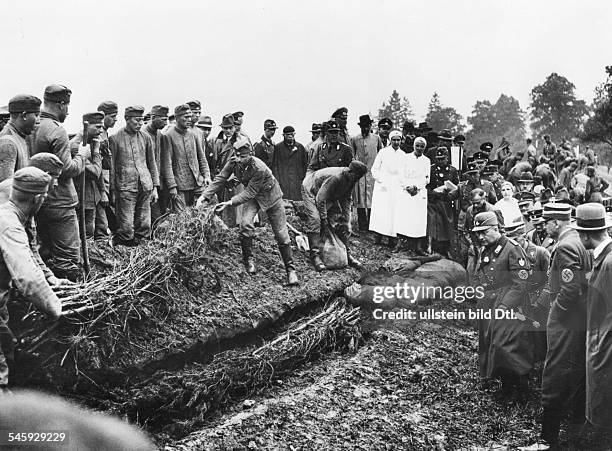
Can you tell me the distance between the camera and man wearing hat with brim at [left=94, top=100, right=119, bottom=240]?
752 centimetres

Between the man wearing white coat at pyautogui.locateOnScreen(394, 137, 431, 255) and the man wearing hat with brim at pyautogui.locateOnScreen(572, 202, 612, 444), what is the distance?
188 inches

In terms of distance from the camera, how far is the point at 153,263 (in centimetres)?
636

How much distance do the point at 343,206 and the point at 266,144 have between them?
1.98 meters

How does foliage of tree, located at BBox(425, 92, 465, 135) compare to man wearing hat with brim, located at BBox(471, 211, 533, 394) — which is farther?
foliage of tree, located at BBox(425, 92, 465, 135)

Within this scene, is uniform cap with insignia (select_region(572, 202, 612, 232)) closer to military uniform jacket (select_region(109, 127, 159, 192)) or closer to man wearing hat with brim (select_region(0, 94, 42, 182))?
man wearing hat with brim (select_region(0, 94, 42, 182))

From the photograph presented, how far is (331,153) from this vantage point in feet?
31.4

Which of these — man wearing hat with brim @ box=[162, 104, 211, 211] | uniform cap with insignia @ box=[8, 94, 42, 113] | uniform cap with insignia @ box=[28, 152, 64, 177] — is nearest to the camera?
uniform cap with insignia @ box=[28, 152, 64, 177]

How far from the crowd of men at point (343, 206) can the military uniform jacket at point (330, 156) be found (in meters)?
0.02

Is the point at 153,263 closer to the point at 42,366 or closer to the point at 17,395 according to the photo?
the point at 42,366

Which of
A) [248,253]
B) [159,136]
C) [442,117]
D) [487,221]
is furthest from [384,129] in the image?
[442,117]

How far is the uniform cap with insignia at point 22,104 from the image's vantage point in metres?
5.56

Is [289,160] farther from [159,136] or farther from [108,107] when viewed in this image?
[108,107]

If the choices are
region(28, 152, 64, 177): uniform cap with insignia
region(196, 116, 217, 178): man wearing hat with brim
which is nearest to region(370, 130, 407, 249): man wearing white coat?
region(196, 116, 217, 178): man wearing hat with brim

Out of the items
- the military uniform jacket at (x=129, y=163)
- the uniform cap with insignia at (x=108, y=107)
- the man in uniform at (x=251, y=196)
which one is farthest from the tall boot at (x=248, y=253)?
the uniform cap with insignia at (x=108, y=107)
